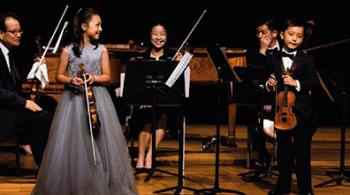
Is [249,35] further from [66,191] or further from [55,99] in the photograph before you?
[66,191]

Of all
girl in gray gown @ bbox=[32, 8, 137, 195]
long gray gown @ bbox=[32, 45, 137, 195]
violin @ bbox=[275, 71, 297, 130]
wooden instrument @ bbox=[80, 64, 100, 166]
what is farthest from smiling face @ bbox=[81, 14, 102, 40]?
violin @ bbox=[275, 71, 297, 130]

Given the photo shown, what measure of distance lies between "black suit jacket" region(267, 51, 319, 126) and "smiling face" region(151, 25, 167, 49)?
141 centimetres

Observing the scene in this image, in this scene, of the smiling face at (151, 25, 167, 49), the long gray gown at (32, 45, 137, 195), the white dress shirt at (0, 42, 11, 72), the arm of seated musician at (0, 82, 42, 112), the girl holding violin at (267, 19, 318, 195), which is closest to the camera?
the long gray gown at (32, 45, 137, 195)

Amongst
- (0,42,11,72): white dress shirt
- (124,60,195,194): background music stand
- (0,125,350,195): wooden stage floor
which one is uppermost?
(0,42,11,72): white dress shirt

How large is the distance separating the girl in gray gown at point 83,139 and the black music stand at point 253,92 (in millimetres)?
1236

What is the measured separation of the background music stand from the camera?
17.0 ft

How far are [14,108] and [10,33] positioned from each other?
28.5 inches

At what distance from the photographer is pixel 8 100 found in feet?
16.9

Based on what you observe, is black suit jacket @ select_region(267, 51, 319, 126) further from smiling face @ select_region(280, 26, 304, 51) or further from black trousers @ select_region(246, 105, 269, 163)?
black trousers @ select_region(246, 105, 269, 163)

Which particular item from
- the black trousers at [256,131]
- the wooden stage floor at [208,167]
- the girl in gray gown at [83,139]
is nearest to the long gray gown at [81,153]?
the girl in gray gown at [83,139]

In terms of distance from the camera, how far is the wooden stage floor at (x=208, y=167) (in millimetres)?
5367

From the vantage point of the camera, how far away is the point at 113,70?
6449 mm

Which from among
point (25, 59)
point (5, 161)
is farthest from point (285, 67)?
point (5, 161)

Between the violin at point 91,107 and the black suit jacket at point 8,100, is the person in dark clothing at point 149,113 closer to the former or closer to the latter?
the black suit jacket at point 8,100
